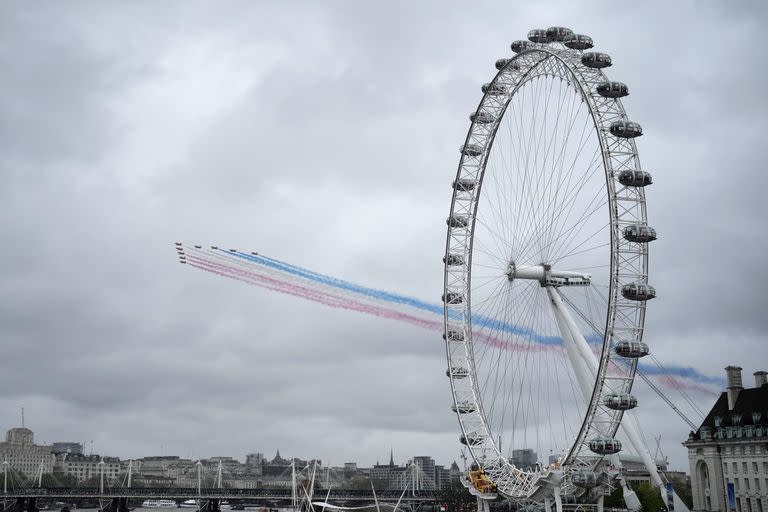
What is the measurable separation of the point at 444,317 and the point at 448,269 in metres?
5.95

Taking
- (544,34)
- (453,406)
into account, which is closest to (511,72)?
(544,34)

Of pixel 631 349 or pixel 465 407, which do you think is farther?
pixel 465 407

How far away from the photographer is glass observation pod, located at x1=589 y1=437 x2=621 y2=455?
70938 millimetres

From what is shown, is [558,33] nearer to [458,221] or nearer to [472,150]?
[472,150]

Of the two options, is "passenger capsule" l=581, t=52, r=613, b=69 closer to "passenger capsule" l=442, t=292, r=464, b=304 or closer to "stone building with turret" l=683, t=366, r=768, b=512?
"passenger capsule" l=442, t=292, r=464, b=304

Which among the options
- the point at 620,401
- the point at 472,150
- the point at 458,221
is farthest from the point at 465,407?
the point at 620,401

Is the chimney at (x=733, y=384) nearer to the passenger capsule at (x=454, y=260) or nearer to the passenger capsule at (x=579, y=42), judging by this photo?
the passenger capsule at (x=454, y=260)

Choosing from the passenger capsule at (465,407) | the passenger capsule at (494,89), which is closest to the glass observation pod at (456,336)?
the passenger capsule at (465,407)

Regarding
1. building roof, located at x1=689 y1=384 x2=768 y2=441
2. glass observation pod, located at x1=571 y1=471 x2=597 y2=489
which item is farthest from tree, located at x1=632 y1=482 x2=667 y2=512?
glass observation pod, located at x1=571 y1=471 x2=597 y2=489

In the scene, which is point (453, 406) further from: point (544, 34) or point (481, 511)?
point (544, 34)

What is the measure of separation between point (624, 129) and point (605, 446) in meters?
27.2

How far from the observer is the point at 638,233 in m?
73.8

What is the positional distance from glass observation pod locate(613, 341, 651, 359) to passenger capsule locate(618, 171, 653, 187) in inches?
541

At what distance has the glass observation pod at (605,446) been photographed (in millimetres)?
70938
